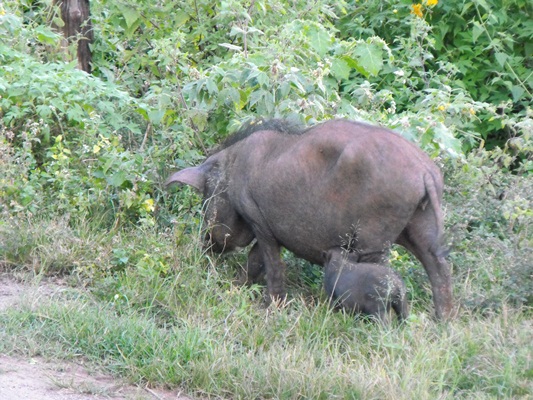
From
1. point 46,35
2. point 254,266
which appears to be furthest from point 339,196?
point 46,35

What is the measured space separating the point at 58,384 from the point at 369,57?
4130mm

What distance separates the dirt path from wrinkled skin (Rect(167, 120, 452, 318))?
1649mm

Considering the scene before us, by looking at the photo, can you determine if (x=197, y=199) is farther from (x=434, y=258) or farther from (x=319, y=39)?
(x=434, y=258)

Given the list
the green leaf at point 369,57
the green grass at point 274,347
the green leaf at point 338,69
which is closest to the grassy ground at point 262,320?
the green grass at point 274,347

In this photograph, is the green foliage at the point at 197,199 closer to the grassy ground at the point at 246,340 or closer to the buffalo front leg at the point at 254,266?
the grassy ground at the point at 246,340

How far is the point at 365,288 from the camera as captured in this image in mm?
6336

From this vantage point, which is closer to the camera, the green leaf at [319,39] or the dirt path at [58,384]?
the dirt path at [58,384]

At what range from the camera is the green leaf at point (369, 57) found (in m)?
8.20

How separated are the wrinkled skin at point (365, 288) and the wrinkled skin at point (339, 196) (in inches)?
5.7

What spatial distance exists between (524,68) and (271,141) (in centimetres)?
420

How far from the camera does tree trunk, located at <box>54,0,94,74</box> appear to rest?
9781 mm

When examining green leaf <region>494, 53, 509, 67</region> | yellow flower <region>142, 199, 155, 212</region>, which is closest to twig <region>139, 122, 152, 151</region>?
yellow flower <region>142, 199, 155, 212</region>

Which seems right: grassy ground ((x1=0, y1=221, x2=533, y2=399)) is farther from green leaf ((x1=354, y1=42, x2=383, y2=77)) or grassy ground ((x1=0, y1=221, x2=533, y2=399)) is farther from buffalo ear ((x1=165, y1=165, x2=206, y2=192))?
green leaf ((x1=354, y1=42, x2=383, y2=77))

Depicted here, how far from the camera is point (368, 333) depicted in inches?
239
